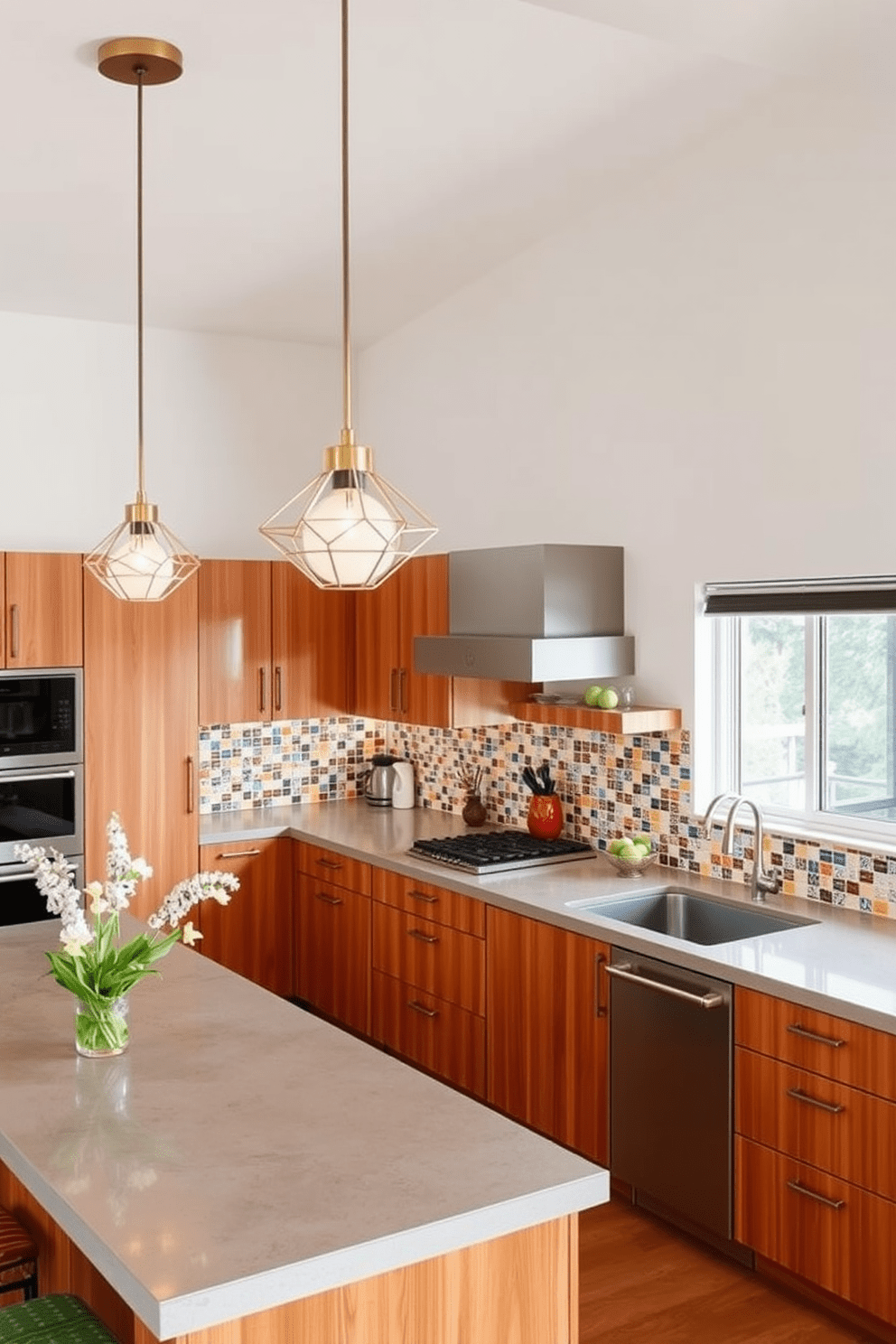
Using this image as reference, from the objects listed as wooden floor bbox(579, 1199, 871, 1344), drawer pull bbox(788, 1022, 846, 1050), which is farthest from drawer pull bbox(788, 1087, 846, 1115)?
wooden floor bbox(579, 1199, 871, 1344)

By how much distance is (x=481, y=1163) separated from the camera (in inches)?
87.9

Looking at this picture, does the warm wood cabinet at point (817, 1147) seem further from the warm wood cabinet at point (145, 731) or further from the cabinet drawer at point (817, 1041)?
the warm wood cabinet at point (145, 731)

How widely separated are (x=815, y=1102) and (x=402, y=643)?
2.76 metres

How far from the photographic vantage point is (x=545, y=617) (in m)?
4.54

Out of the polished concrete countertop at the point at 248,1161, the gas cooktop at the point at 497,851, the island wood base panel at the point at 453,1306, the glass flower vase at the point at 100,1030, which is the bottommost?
the island wood base panel at the point at 453,1306

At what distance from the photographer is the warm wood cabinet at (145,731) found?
5.16m

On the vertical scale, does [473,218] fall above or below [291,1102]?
above

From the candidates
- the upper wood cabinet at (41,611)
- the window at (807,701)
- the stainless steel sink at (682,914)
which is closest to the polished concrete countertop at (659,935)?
the stainless steel sink at (682,914)

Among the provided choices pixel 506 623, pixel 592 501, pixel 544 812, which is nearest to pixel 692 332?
pixel 592 501

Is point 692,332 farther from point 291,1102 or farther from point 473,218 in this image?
point 291,1102

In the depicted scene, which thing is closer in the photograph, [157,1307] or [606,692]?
[157,1307]

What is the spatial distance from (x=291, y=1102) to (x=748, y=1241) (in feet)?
5.26

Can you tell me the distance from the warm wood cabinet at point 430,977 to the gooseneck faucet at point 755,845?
2.85 feet

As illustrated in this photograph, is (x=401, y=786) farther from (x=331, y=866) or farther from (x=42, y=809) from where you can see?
(x=42, y=809)
